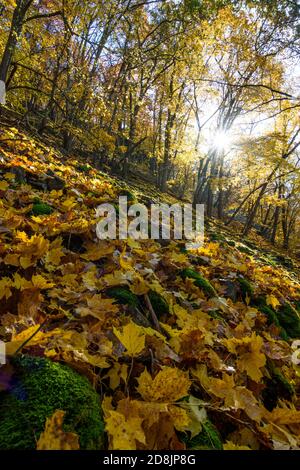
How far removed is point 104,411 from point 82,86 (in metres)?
6.38

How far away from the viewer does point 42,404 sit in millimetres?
926

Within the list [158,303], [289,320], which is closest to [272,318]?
[289,320]

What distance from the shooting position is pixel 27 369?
1005 millimetres

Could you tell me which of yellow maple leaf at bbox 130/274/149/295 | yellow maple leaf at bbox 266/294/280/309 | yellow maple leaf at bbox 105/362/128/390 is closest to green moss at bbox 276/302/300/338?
yellow maple leaf at bbox 266/294/280/309

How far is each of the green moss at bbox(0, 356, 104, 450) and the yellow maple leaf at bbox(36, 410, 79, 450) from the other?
0.07 metres

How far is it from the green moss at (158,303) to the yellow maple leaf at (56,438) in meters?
1.24

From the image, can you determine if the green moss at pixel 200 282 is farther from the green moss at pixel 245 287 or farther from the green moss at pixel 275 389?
the green moss at pixel 275 389

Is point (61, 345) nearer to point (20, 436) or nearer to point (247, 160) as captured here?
point (20, 436)

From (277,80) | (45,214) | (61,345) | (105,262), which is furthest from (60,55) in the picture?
(277,80)

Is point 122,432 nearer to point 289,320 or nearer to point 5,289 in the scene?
point 5,289

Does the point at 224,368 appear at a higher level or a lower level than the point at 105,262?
lower

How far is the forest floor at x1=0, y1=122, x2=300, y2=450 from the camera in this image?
1095 millimetres

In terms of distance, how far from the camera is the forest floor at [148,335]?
3.59 ft
